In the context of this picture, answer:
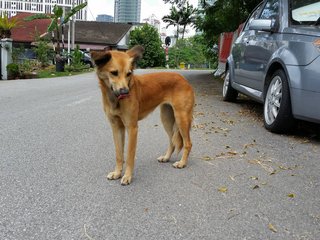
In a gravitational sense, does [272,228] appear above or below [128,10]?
below

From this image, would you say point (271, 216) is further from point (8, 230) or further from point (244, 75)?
point (244, 75)

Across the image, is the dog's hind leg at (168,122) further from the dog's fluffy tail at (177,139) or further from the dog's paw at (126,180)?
the dog's paw at (126,180)

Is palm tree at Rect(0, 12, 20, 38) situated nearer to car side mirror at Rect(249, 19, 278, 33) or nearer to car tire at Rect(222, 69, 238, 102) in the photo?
car tire at Rect(222, 69, 238, 102)

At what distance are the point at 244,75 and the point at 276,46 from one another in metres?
1.64

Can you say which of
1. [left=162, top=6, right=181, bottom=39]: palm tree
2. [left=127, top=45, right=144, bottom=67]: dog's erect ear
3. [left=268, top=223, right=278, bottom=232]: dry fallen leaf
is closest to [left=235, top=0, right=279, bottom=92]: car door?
[left=127, top=45, right=144, bottom=67]: dog's erect ear

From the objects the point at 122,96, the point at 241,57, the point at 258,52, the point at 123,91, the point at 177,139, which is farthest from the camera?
the point at 241,57

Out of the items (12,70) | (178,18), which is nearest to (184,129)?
(12,70)

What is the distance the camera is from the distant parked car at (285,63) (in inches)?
215

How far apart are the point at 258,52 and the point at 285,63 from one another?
1.43 meters

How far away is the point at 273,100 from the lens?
247 inches

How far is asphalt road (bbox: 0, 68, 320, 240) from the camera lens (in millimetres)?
3000

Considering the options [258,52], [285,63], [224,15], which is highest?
[224,15]

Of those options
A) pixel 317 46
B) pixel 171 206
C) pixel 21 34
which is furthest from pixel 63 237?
pixel 21 34

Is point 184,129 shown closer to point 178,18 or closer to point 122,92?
point 122,92
